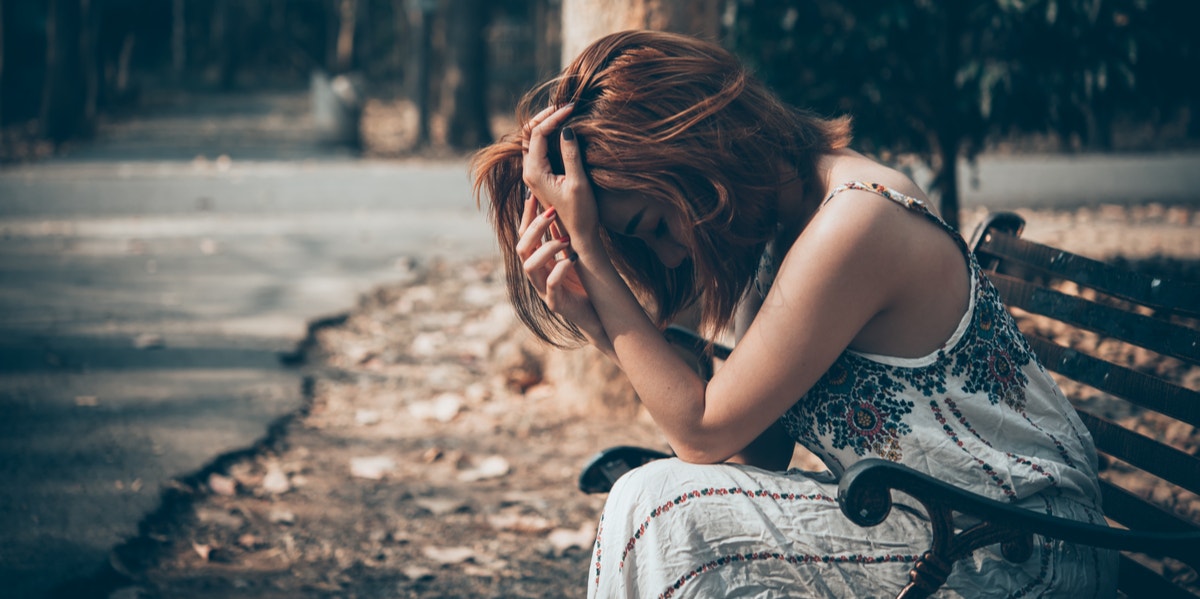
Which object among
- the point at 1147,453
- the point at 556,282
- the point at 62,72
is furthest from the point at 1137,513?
the point at 62,72

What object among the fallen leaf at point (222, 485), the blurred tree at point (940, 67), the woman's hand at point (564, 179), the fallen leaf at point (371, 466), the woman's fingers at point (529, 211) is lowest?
the fallen leaf at point (371, 466)

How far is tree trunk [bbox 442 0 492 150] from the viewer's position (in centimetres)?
1376

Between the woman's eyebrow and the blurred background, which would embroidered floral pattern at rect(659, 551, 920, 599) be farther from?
the blurred background

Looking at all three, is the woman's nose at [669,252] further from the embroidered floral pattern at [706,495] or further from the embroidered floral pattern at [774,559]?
the embroidered floral pattern at [774,559]

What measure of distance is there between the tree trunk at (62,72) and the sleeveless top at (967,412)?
14.3 m

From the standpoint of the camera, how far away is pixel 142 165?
37.5 feet

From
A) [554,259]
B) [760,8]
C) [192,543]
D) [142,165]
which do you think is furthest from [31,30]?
[554,259]

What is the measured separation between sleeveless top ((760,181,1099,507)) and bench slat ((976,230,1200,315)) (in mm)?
245

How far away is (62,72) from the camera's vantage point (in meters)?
13.8

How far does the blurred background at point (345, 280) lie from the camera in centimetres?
312

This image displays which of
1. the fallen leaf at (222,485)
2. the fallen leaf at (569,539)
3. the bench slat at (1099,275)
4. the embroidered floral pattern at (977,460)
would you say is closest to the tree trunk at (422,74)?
the fallen leaf at (222,485)

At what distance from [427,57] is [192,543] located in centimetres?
1287

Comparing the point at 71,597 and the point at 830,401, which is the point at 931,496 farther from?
the point at 71,597

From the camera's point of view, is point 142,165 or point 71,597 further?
point 142,165
